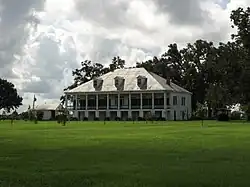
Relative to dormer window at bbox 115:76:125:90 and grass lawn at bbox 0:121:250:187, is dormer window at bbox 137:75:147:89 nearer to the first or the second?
dormer window at bbox 115:76:125:90

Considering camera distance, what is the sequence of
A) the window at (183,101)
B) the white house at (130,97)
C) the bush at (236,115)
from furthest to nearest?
the window at (183,101) < the white house at (130,97) < the bush at (236,115)

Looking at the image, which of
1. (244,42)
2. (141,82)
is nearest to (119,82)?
(141,82)

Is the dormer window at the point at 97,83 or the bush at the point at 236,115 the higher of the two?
the dormer window at the point at 97,83

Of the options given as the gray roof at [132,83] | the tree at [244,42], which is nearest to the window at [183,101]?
the gray roof at [132,83]

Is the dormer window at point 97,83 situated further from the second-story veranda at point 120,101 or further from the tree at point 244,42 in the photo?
the tree at point 244,42

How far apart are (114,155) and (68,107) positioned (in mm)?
107312

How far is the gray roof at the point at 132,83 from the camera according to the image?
119938 millimetres

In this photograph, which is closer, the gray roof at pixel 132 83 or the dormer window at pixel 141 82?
the gray roof at pixel 132 83

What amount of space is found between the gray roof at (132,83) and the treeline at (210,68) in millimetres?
6157

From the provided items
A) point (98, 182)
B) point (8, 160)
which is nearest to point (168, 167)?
point (98, 182)

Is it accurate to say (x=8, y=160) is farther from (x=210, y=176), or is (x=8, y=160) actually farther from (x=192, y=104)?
(x=192, y=104)

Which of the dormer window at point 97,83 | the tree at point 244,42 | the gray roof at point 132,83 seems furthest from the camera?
the dormer window at point 97,83

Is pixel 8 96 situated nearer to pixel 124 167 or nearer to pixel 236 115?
pixel 236 115

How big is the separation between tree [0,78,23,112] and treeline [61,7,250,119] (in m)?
39.1
